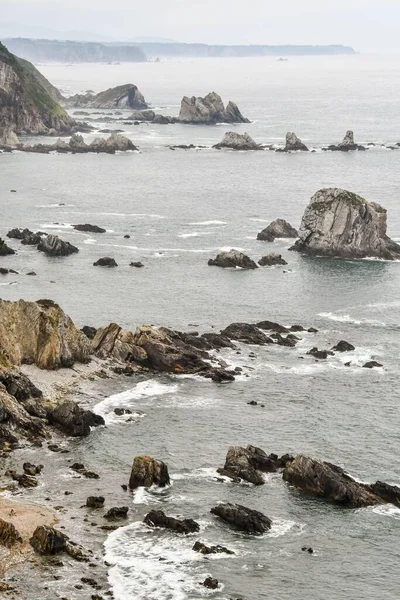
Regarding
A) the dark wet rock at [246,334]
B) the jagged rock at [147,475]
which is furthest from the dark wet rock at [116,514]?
the dark wet rock at [246,334]

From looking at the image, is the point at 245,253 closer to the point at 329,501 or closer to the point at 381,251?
the point at 381,251

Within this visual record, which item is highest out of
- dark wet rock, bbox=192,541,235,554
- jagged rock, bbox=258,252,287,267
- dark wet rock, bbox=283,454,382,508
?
jagged rock, bbox=258,252,287,267

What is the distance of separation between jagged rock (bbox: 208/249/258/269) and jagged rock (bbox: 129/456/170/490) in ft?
238

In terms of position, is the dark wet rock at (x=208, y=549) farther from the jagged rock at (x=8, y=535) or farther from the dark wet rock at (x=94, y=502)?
the jagged rock at (x=8, y=535)

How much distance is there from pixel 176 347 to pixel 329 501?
31785mm

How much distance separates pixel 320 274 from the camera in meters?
139

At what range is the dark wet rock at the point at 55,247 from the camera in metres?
145

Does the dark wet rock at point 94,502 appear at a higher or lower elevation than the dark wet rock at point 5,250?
lower

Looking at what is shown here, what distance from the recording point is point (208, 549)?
61438 mm

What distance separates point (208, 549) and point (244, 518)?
4.20 meters

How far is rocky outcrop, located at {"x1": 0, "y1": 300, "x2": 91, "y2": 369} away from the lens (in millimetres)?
92500

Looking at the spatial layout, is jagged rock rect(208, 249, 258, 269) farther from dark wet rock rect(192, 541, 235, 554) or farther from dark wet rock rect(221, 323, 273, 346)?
dark wet rock rect(192, 541, 235, 554)

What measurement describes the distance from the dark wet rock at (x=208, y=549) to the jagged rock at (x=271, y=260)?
83.5 meters

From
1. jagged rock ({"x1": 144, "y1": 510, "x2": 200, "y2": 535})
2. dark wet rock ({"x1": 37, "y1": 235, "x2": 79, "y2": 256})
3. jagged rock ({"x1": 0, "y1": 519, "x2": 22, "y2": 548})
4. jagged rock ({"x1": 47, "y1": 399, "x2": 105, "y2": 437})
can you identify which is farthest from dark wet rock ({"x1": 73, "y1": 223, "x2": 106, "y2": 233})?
jagged rock ({"x1": 0, "y1": 519, "x2": 22, "y2": 548})
